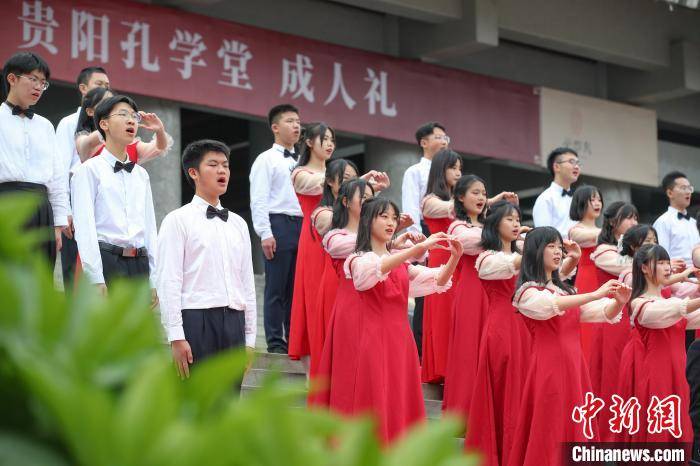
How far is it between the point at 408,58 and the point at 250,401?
1078 centimetres

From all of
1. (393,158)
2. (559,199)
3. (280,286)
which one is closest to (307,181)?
(280,286)

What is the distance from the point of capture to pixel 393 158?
11.1m

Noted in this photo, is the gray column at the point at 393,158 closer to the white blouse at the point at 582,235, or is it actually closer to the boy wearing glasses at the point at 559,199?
the boy wearing glasses at the point at 559,199

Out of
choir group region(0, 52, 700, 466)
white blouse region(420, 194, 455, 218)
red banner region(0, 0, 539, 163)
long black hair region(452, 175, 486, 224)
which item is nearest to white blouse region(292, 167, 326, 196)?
choir group region(0, 52, 700, 466)

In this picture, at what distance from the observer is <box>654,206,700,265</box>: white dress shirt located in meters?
8.54

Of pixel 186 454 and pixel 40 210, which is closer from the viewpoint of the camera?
pixel 186 454

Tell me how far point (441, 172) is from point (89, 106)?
2077 mm

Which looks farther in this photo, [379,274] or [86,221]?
[379,274]

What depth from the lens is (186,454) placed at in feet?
2.19

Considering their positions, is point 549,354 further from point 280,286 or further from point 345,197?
point 280,286

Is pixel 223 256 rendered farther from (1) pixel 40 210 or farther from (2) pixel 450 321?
(2) pixel 450 321

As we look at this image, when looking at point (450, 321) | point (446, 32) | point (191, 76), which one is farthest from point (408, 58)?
point (450, 321)

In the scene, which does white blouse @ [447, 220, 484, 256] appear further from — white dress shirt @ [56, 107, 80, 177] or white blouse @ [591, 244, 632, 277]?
white dress shirt @ [56, 107, 80, 177]

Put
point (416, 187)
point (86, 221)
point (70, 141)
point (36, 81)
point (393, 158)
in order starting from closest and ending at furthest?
1. point (86, 221)
2. point (36, 81)
3. point (70, 141)
4. point (416, 187)
5. point (393, 158)
